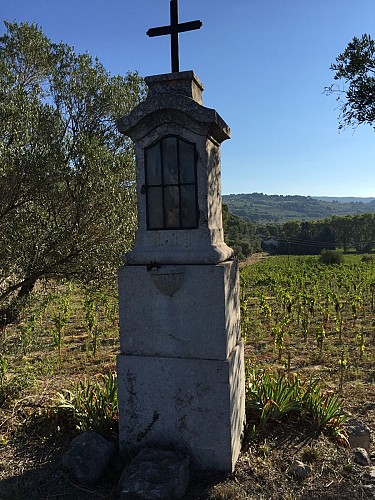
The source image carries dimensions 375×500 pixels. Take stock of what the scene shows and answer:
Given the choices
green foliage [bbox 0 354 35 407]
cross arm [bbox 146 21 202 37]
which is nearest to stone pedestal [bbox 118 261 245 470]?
green foliage [bbox 0 354 35 407]

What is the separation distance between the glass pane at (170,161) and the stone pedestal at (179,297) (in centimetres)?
1

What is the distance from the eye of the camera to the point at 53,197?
7.67m

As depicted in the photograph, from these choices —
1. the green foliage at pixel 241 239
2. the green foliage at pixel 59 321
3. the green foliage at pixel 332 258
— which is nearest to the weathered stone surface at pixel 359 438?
the green foliage at pixel 59 321

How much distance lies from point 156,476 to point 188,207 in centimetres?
287

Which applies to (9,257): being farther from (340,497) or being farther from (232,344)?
(340,497)

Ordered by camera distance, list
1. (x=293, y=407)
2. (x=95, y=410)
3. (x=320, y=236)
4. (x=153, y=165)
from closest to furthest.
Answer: (x=153, y=165)
(x=293, y=407)
(x=95, y=410)
(x=320, y=236)

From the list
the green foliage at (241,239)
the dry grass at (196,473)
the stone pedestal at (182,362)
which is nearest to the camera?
the dry grass at (196,473)

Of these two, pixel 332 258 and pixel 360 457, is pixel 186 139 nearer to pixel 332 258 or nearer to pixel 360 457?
pixel 360 457

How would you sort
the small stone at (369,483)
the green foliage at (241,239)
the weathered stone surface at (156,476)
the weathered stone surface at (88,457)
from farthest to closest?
the green foliage at (241,239) < the weathered stone surface at (88,457) < the small stone at (369,483) < the weathered stone surface at (156,476)

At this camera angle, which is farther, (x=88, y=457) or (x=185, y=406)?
(x=185, y=406)

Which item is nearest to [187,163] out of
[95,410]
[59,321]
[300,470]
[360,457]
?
[95,410]

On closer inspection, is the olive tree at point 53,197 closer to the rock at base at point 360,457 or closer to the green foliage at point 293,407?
the green foliage at point 293,407

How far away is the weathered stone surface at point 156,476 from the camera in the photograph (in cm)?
396

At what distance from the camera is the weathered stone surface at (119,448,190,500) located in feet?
13.0
